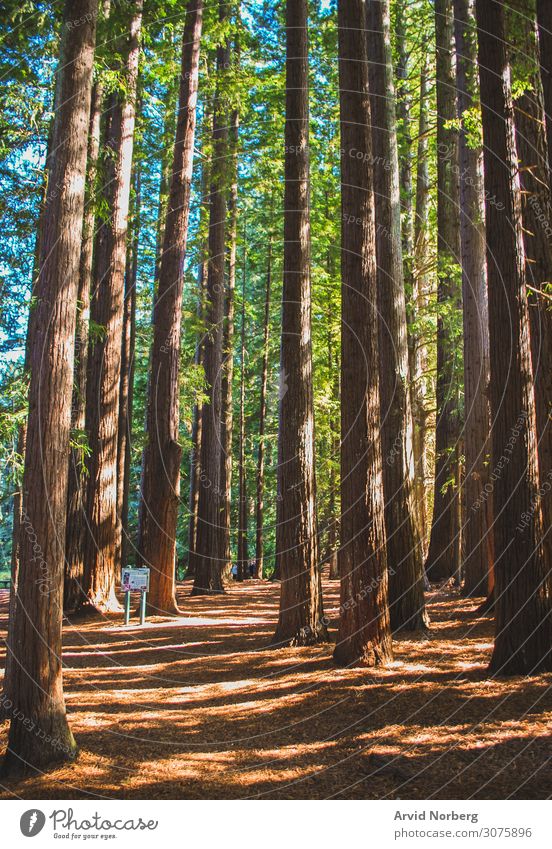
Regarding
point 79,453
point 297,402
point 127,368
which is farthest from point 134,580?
point 127,368

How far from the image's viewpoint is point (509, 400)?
751 cm

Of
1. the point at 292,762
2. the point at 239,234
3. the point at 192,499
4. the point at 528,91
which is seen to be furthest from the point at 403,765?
the point at 239,234

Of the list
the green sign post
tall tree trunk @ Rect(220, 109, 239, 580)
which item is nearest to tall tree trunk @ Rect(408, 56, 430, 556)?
tall tree trunk @ Rect(220, 109, 239, 580)

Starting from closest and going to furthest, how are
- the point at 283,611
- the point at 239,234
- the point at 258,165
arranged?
the point at 283,611, the point at 258,165, the point at 239,234

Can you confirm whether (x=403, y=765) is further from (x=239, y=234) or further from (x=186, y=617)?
(x=239, y=234)

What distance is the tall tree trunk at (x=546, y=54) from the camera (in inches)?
277

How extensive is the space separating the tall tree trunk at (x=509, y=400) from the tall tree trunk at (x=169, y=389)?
7.47 meters

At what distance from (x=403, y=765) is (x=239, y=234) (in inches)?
1009

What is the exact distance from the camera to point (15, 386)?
27.5 feet

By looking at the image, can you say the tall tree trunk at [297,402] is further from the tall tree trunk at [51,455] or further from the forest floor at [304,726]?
the tall tree trunk at [51,455]
